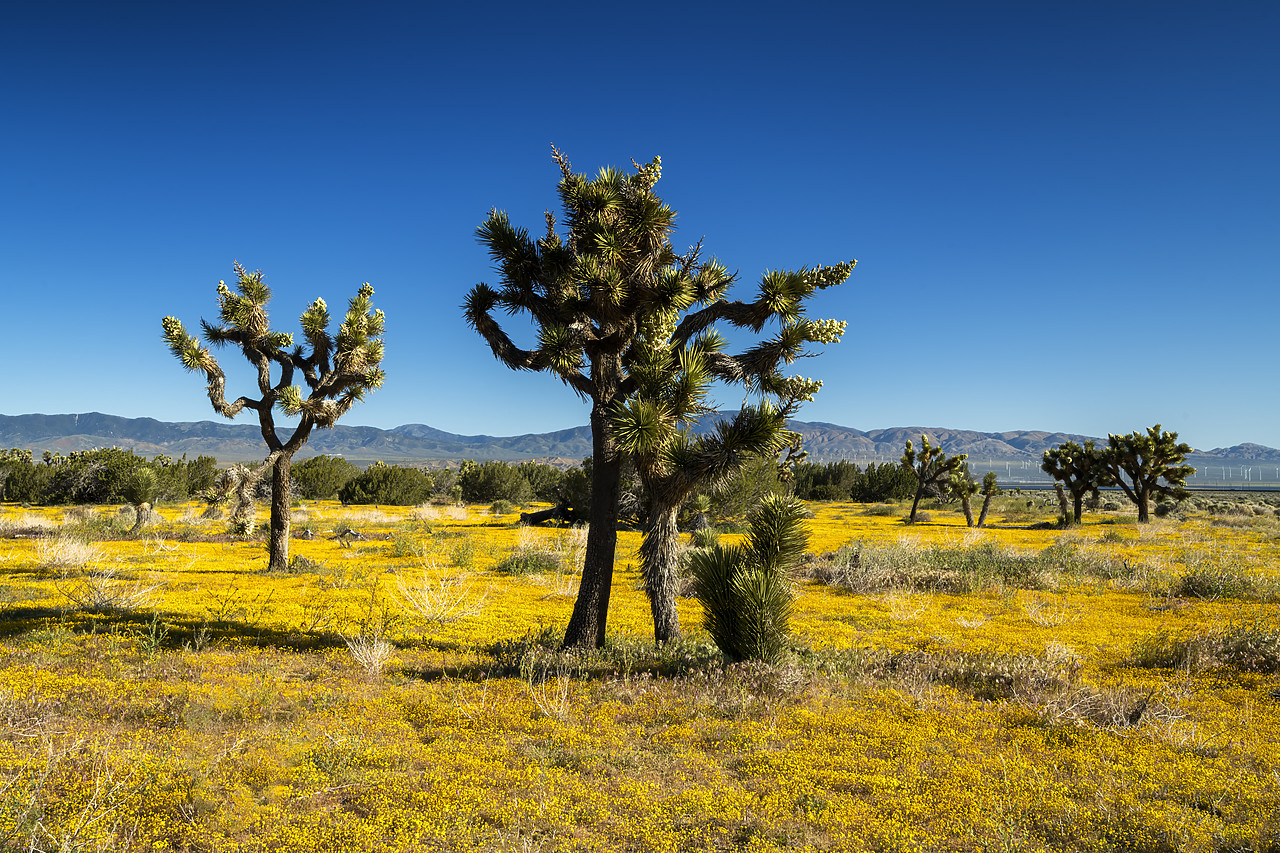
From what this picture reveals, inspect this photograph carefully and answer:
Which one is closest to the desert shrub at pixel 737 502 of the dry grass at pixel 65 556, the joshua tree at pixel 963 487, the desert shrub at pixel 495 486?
the joshua tree at pixel 963 487

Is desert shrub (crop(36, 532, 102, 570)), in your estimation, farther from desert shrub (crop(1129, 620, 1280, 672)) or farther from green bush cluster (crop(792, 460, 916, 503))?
green bush cluster (crop(792, 460, 916, 503))

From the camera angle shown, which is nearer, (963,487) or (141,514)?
(141,514)

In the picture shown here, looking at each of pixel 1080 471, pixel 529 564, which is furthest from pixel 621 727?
pixel 1080 471

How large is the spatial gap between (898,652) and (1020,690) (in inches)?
83.2

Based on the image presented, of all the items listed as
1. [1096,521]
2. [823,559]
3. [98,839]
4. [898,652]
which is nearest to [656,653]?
[898,652]

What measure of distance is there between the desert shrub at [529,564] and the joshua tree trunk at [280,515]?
5.17m

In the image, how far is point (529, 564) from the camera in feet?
59.2

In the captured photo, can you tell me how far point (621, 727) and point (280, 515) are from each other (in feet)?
42.4

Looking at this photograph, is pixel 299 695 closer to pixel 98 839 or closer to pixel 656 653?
pixel 98 839

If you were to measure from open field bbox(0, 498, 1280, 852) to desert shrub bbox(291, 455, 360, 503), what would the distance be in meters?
35.8

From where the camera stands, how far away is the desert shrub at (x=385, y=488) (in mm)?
41250

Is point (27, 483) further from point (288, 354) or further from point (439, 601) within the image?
point (439, 601)

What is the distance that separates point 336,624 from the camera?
36.2ft

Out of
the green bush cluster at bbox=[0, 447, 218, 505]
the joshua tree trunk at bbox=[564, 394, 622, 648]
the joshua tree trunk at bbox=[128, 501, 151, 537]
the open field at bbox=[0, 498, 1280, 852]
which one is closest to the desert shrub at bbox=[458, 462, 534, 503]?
the green bush cluster at bbox=[0, 447, 218, 505]
